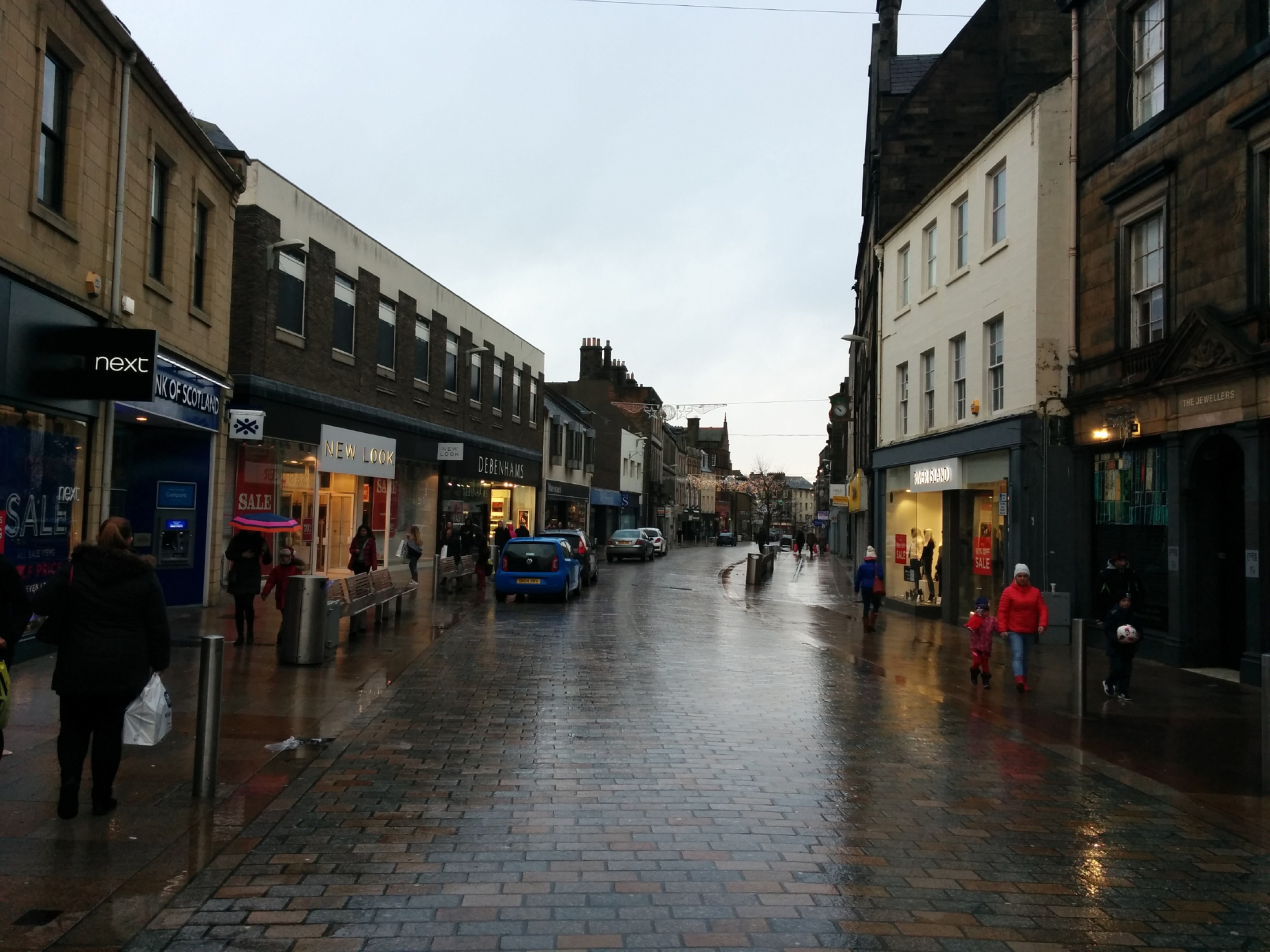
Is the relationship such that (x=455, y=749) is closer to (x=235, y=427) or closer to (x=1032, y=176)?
(x=235, y=427)

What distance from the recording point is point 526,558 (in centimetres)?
2181

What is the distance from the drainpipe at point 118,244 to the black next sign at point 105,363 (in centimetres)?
84

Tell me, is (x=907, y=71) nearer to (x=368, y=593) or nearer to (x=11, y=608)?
(x=368, y=593)

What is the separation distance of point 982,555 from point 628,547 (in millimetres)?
26942

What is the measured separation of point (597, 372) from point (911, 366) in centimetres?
5257

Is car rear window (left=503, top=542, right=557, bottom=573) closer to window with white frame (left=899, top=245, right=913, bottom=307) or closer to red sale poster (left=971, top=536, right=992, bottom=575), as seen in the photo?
red sale poster (left=971, top=536, right=992, bottom=575)

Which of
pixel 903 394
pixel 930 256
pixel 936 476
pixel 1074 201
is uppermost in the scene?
pixel 930 256

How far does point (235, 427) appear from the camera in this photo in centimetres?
1814

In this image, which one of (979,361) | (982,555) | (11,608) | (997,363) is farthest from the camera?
(982,555)

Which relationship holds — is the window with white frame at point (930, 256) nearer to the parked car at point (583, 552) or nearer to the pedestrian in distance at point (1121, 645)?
the parked car at point (583, 552)

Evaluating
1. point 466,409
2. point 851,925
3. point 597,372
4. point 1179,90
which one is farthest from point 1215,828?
point 597,372

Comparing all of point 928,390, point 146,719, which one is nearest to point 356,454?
point 928,390

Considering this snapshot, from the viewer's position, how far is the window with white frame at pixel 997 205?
18547mm

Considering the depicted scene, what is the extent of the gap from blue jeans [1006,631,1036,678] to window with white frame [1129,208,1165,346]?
5534 millimetres
